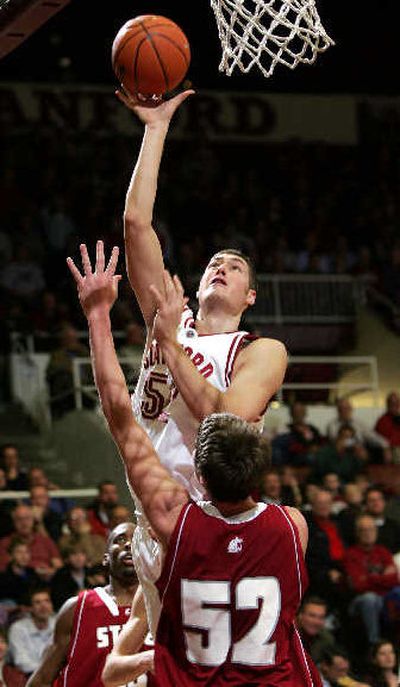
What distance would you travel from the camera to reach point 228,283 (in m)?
4.71

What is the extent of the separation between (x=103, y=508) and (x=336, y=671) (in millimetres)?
2189

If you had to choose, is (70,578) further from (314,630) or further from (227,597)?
(227,597)

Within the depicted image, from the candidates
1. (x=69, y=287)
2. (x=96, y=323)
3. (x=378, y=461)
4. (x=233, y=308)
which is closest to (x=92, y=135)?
(x=69, y=287)

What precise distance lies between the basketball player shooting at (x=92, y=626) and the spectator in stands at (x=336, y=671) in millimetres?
2831

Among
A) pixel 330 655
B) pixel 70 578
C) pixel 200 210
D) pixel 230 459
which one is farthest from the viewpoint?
pixel 200 210

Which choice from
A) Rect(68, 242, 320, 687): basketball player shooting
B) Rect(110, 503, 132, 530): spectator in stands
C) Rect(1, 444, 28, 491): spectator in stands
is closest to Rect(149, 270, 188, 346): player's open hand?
Rect(68, 242, 320, 687): basketball player shooting

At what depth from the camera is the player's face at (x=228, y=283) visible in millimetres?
4695

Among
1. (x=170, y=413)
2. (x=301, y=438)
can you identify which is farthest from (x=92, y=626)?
(x=301, y=438)

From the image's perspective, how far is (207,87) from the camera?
16.5 m

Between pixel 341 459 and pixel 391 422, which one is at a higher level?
pixel 391 422

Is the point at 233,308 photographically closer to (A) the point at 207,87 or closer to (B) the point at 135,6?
(B) the point at 135,6

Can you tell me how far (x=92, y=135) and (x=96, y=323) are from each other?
39.1 feet

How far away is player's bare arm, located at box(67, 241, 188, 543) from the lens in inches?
141

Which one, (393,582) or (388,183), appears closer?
(393,582)
